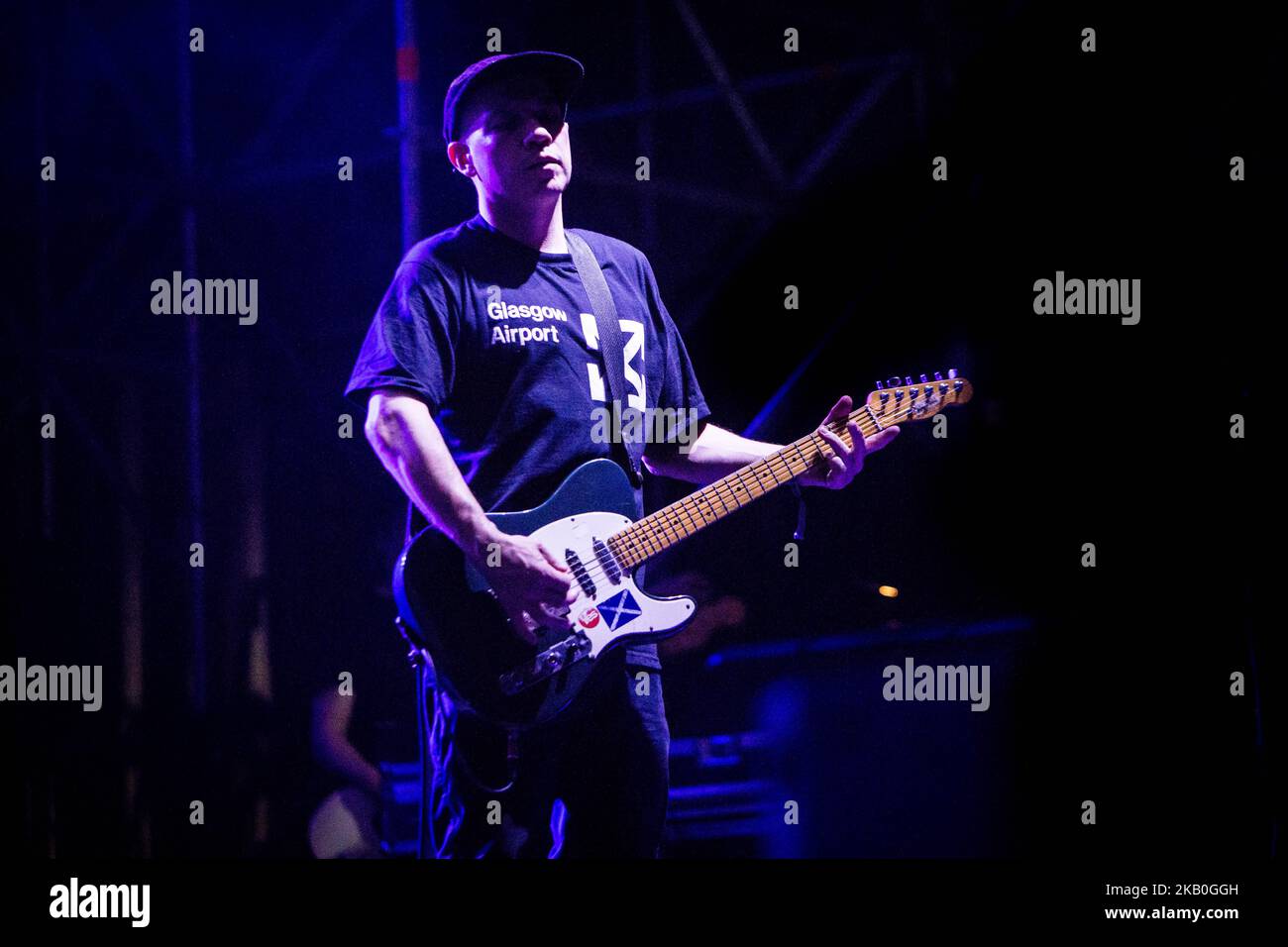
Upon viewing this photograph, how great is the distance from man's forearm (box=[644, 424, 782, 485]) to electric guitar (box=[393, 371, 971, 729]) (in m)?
0.19

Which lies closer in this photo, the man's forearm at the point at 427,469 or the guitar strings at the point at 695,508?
the man's forearm at the point at 427,469

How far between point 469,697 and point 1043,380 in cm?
184

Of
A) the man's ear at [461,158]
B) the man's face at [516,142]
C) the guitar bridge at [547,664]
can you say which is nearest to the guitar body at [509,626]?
the guitar bridge at [547,664]

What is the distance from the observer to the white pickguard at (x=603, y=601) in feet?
9.34

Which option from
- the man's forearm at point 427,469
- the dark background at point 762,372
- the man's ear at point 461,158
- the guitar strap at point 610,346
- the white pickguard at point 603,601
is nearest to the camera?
the man's forearm at point 427,469

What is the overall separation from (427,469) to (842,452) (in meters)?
1.07

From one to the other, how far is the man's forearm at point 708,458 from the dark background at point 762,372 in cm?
17

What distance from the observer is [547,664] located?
281cm

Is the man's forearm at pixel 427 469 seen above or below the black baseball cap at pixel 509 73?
below

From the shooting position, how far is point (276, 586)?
3.31m

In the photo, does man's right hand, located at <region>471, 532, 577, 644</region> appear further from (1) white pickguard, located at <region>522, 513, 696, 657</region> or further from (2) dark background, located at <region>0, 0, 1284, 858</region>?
(2) dark background, located at <region>0, 0, 1284, 858</region>

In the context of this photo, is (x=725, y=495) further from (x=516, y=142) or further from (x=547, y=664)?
(x=516, y=142)

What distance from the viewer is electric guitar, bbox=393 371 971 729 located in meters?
2.80

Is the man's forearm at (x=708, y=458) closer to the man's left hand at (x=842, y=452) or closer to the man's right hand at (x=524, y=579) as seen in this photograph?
the man's left hand at (x=842, y=452)
